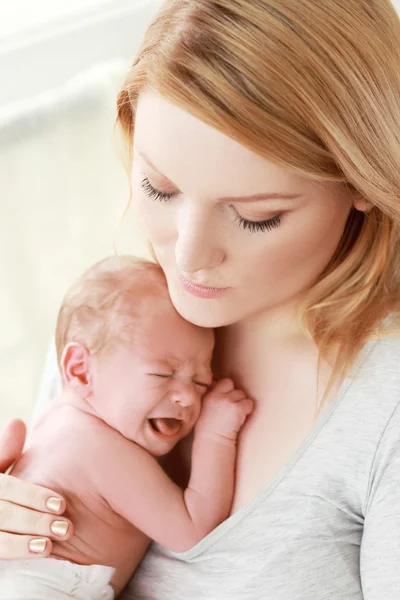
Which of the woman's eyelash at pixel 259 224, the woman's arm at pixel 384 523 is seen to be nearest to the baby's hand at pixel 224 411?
the woman's arm at pixel 384 523

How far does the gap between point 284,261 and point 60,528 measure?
21.2 inches

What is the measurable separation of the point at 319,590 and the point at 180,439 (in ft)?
1.18

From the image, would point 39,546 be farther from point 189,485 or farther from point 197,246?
point 197,246

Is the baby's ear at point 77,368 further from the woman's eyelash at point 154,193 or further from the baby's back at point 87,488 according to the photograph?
the woman's eyelash at point 154,193

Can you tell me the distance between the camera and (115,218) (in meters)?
1.95

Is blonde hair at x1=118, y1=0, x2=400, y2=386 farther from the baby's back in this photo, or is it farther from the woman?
the baby's back

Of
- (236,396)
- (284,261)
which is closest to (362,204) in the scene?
(284,261)

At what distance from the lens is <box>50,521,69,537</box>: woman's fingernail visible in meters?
1.25

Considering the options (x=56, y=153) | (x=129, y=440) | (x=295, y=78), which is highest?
(x=295, y=78)

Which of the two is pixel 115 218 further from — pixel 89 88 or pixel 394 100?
pixel 394 100

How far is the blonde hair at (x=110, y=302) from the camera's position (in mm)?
1322

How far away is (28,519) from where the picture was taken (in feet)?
4.17

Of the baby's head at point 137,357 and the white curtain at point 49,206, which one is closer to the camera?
the baby's head at point 137,357

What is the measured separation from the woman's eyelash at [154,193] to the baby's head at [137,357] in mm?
248
